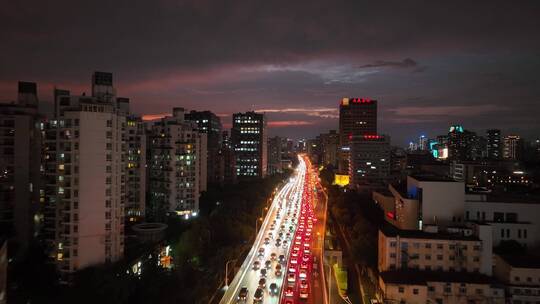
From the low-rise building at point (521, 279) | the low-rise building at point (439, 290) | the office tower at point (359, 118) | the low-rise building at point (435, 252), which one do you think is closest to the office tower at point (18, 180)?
the low-rise building at point (439, 290)

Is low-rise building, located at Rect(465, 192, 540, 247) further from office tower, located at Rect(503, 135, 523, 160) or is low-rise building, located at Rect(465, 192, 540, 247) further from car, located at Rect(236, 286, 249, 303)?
office tower, located at Rect(503, 135, 523, 160)

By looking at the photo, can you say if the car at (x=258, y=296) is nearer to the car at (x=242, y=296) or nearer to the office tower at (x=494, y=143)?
the car at (x=242, y=296)

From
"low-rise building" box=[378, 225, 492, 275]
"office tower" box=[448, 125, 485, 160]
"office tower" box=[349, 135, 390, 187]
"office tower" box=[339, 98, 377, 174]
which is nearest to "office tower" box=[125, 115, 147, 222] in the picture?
"low-rise building" box=[378, 225, 492, 275]

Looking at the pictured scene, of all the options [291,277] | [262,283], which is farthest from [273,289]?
[291,277]

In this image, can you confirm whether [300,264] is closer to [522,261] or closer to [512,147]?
[522,261]

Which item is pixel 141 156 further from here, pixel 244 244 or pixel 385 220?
pixel 385 220
